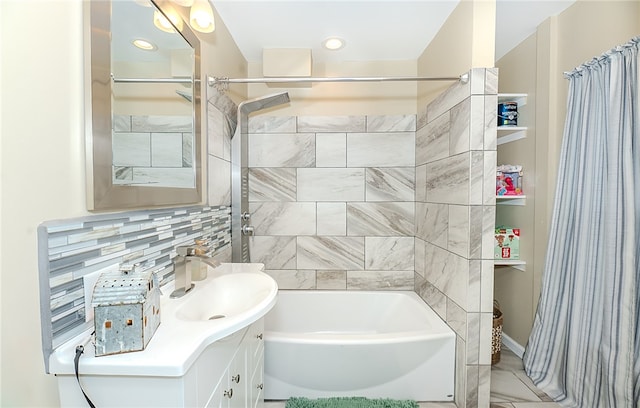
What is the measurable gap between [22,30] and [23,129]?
0.74 ft

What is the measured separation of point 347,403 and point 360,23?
238cm

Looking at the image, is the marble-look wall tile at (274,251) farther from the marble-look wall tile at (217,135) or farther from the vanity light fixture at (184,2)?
the vanity light fixture at (184,2)

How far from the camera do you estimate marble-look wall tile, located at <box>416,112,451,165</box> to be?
1856 millimetres

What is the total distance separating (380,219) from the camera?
240 cm

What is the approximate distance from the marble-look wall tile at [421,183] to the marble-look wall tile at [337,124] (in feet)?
1.87

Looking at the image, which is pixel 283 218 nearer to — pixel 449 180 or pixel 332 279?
pixel 332 279

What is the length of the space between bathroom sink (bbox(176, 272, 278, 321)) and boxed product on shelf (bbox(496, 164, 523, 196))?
6.22 ft

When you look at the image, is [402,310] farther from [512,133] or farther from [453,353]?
[512,133]

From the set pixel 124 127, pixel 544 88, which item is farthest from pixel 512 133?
pixel 124 127

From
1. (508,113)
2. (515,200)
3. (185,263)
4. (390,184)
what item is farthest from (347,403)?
(508,113)

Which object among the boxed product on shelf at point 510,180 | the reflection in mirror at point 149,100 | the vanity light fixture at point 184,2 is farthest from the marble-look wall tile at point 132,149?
the boxed product on shelf at point 510,180

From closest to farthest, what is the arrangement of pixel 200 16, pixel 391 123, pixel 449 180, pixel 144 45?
pixel 144 45, pixel 200 16, pixel 449 180, pixel 391 123

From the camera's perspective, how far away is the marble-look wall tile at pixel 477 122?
1544 mm

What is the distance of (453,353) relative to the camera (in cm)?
169
